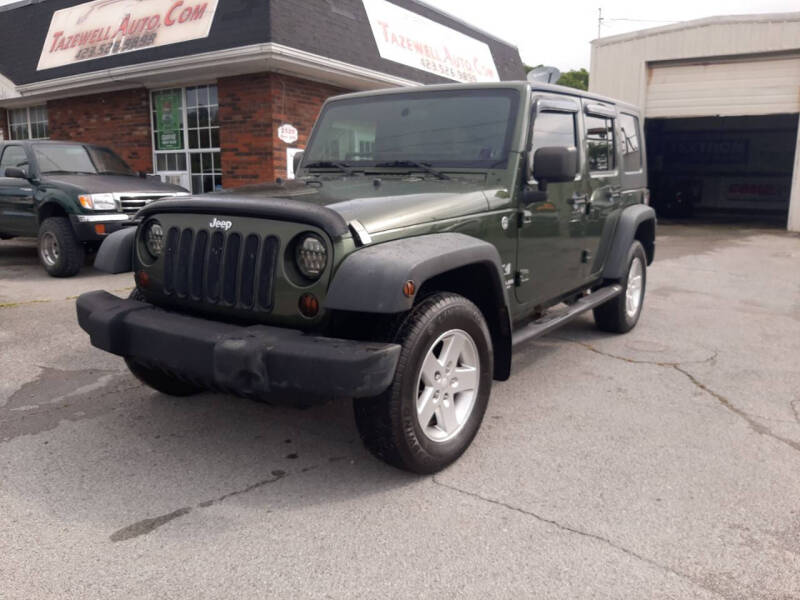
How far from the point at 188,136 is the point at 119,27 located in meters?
2.45

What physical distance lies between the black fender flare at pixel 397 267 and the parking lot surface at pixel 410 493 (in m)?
0.91

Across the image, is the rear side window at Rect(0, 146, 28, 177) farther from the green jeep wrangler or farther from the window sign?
the green jeep wrangler

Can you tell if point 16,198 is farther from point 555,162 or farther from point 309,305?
point 555,162

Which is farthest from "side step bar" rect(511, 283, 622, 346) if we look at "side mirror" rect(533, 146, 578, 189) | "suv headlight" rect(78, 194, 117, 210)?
"suv headlight" rect(78, 194, 117, 210)

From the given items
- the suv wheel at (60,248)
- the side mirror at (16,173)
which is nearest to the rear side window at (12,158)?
the side mirror at (16,173)

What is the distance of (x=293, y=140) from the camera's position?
11.9 m

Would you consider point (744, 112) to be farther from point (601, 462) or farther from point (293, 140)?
point (601, 462)

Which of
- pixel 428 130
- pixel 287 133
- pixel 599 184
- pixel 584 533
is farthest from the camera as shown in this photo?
pixel 287 133

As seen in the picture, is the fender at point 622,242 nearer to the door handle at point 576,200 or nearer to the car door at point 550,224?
the car door at point 550,224

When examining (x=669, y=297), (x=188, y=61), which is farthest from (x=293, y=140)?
(x=669, y=297)

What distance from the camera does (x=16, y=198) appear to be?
9188mm

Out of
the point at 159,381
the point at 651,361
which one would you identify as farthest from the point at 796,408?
the point at 159,381

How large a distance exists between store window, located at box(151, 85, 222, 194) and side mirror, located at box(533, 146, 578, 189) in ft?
32.4

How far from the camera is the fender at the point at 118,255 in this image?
3852 millimetres
